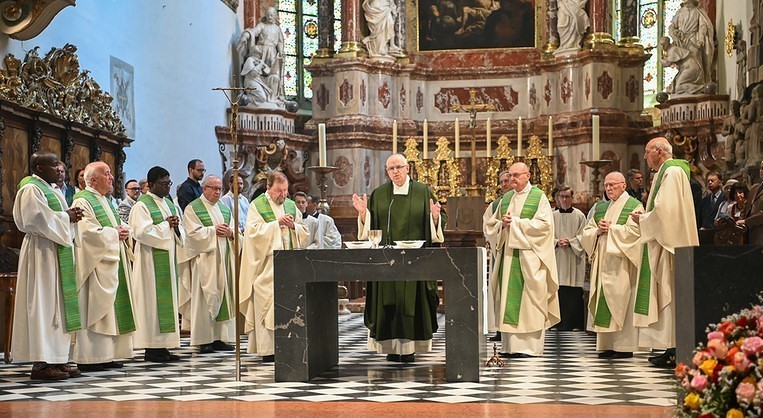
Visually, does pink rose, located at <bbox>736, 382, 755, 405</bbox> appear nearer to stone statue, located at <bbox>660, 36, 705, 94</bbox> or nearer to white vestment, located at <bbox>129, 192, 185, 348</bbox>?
white vestment, located at <bbox>129, 192, 185, 348</bbox>

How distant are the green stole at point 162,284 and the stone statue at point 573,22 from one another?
1154 cm

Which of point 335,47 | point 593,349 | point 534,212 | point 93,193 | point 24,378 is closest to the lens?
point 24,378

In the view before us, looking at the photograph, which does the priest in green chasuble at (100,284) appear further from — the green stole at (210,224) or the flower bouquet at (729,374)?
the flower bouquet at (729,374)

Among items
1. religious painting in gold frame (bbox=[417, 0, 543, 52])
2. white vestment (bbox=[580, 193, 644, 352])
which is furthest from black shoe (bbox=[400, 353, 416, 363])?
religious painting in gold frame (bbox=[417, 0, 543, 52])

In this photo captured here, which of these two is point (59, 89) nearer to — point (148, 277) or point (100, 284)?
point (148, 277)

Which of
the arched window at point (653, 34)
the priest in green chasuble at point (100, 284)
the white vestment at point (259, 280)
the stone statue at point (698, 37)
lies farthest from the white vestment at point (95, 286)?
the arched window at point (653, 34)

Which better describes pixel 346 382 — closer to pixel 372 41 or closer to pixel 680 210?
pixel 680 210

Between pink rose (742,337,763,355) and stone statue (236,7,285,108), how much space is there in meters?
16.7

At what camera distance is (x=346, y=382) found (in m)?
7.95

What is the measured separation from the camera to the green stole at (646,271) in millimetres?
9078

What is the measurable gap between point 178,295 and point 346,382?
335 centimetres

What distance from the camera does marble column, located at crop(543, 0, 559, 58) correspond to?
66.9 feet

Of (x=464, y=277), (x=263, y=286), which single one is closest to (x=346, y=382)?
(x=464, y=277)

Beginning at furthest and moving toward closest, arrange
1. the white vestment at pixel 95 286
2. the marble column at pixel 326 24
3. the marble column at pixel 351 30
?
the marble column at pixel 326 24, the marble column at pixel 351 30, the white vestment at pixel 95 286
